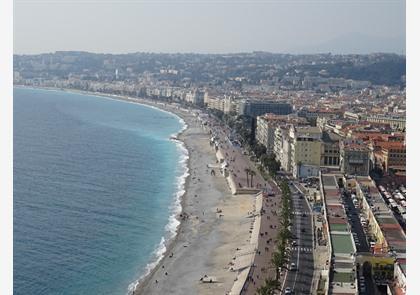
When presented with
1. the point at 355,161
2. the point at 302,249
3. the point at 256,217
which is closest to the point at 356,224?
the point at 302,249

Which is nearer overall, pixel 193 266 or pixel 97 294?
pixel 97 294

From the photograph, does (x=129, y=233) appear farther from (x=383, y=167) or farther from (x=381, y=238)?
(x=383, y=167)

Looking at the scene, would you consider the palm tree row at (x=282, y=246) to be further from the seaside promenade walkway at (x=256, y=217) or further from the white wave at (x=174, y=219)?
the white wave at (x=174, y=219)

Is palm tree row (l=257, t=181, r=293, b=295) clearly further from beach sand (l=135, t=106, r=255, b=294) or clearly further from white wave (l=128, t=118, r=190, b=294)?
white wave (l=128, t=118, r=190, b=294)

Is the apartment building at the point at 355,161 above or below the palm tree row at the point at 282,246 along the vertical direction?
above

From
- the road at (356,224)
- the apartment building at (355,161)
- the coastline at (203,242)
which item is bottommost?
the coastline at (203,242)

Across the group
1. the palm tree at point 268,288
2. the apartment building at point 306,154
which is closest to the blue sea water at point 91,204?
the palm tree at point 268,288

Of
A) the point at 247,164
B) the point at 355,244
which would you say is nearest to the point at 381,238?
the point at 355,244
